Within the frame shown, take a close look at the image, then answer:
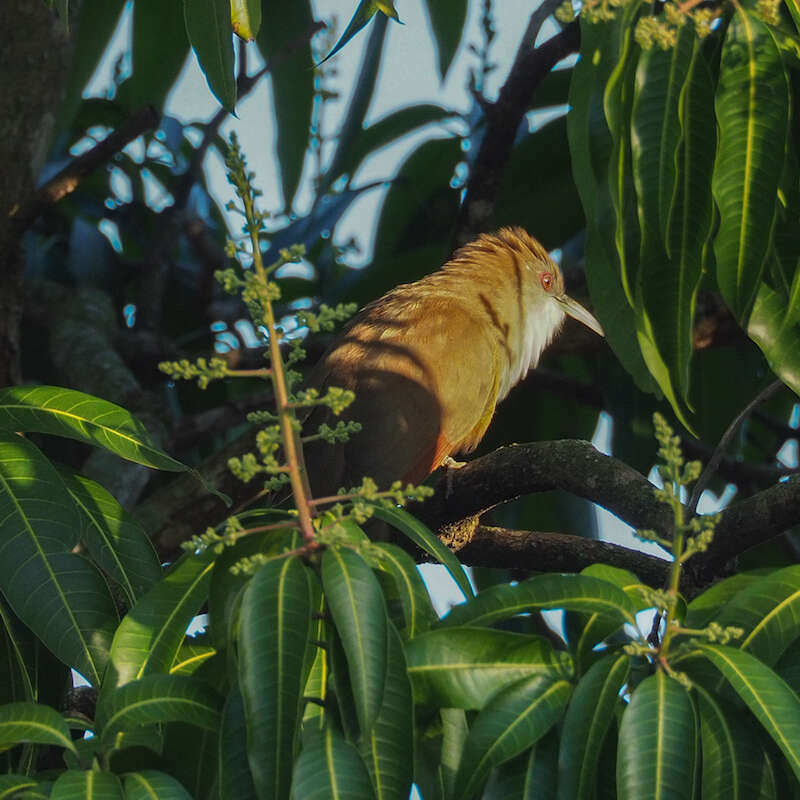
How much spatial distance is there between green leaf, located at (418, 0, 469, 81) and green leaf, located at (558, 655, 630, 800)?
2506 millimetres

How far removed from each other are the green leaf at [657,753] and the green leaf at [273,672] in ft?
1.12

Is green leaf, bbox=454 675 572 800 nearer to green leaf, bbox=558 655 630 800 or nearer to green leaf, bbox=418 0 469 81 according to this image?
green leaf, bbox=558 655 630 800

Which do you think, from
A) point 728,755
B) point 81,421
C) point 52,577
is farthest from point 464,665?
point 81,421

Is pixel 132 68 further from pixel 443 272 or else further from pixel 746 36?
pixel 746 36

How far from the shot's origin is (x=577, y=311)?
4.52m

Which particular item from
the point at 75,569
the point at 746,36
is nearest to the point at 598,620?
the point at 75,569

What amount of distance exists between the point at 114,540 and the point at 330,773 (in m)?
0.70

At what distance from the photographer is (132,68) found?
4.43 meters

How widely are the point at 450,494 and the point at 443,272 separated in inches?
58.2

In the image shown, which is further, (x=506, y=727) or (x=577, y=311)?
(x=577, y=311)

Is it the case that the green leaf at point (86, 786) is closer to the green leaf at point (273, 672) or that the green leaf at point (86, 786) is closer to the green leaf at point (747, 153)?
the green leaf at point (273, 672)

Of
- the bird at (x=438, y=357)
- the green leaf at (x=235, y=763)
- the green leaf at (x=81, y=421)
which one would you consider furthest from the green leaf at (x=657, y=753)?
the bird at (x=438, y=357)

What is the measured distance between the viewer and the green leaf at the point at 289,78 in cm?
433

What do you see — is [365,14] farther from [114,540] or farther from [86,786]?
[86,786]
